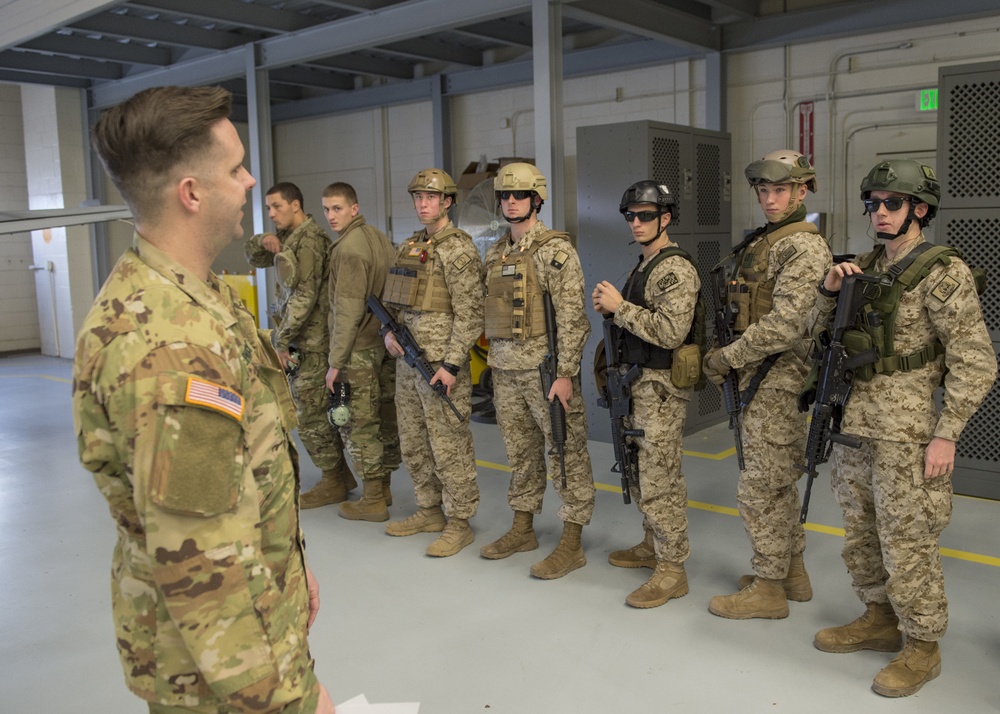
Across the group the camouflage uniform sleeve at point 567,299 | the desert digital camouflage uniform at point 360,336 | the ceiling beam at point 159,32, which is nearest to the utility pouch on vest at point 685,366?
the camouflage uniform sleeve at point 567,299

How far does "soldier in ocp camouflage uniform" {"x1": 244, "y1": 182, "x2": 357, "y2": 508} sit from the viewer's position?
509cm

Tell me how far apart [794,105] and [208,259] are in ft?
23.9

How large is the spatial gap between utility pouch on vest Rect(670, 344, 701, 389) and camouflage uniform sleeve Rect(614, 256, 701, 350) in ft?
0.14

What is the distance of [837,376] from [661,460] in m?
0.91

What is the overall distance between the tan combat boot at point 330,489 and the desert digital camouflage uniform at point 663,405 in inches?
90.3

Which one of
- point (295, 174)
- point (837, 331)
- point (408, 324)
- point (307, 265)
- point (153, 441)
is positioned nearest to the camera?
point (153, 441)

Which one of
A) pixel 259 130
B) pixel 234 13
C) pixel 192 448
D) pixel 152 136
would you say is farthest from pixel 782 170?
pixel 259 130

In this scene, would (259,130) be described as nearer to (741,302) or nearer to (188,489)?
(741,302)

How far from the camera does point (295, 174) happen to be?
13.2 meters

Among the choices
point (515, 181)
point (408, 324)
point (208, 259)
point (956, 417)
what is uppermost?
point (515, 181)

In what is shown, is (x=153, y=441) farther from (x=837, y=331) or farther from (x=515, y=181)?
(x=515, y=181)

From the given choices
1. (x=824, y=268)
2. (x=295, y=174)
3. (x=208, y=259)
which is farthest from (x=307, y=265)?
(x=295, y=174)

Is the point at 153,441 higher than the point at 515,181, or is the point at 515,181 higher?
the point at 515,181

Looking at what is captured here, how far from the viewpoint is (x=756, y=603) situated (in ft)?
11.5
